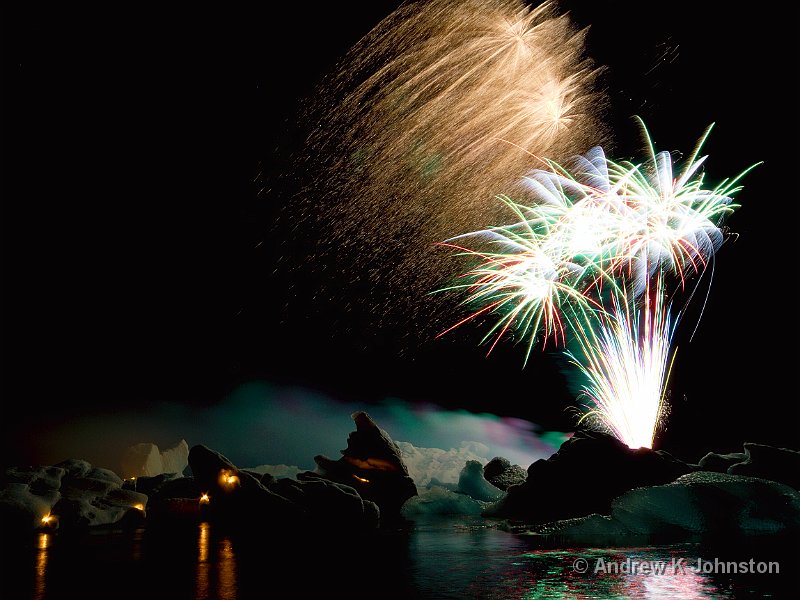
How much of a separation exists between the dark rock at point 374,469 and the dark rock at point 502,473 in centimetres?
2983

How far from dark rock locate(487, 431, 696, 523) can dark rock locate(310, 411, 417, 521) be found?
32.5m

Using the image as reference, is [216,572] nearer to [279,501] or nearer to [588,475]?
[588,475]

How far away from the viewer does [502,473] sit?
94.9 meters

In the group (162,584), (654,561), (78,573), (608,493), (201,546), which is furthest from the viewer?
(608,493)

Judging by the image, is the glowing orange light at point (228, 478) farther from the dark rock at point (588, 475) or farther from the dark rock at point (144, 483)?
the dark rock at point (144, 483)

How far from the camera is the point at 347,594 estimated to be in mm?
10406

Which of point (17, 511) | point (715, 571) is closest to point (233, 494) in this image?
point (17, 511)

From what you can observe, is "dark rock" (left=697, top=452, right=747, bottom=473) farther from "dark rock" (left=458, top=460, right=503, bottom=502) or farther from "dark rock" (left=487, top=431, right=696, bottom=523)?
"dark rock" (left=458, top=460, right=503, bottom=502)

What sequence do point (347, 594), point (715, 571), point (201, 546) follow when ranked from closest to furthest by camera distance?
1. point (347, 594)
2. point (715, 571)
3. point (201, 546)

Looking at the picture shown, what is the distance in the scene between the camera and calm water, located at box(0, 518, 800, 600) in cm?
1054

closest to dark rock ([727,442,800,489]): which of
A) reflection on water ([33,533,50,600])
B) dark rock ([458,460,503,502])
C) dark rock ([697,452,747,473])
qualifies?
dark rock ([697,452,747,473])

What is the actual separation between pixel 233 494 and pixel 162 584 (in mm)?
30033

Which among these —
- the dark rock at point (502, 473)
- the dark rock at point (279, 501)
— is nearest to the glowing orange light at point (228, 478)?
the dark rock at point (279, 501)

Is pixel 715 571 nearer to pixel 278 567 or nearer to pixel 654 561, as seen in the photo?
pixel 654 561
